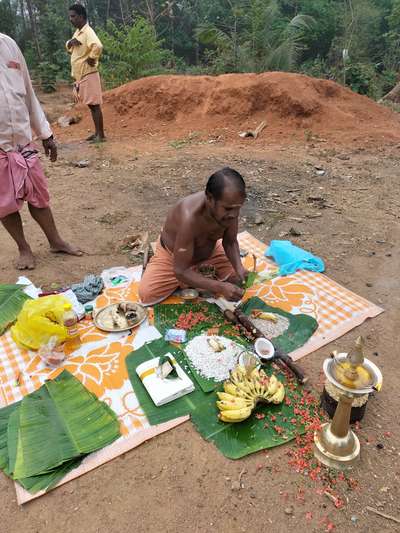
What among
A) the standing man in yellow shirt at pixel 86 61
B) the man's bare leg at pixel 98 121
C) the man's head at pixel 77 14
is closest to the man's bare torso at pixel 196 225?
the man's head at pixel 77 14

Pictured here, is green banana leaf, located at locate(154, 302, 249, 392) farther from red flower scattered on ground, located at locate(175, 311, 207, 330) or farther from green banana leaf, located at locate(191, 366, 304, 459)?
green banana leaf, located at locate(191, 366, 304, 459)

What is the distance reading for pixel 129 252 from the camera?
386cm

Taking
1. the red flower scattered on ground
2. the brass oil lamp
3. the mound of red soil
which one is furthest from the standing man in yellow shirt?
the brass oil lamp

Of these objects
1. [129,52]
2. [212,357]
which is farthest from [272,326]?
[129,52]

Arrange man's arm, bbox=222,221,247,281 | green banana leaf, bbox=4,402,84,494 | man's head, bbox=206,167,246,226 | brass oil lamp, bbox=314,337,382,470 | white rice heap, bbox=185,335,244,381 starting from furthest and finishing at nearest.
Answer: man's arm, bbox=222,221,247,281 → white rice heap, bbox=185,335,244,381 → man's head, bbox=206,167,246,226 → green banana leaf, bbox=4,402,84,494 → brass oil lamp, bbox=314,337,382,470

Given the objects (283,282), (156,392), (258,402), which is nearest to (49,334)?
(156,392)

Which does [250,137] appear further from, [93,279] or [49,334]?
[49,334]

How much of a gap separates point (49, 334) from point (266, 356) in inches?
56.3

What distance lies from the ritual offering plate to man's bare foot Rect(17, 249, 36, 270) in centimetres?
109

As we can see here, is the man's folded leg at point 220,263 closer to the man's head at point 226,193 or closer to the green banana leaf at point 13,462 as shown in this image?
the man's head at point 226,193

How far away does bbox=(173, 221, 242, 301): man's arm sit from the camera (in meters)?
2.55

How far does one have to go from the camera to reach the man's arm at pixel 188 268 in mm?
2547

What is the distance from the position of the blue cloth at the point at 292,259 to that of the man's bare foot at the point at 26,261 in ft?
7.41

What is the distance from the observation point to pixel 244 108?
27.9 ft
